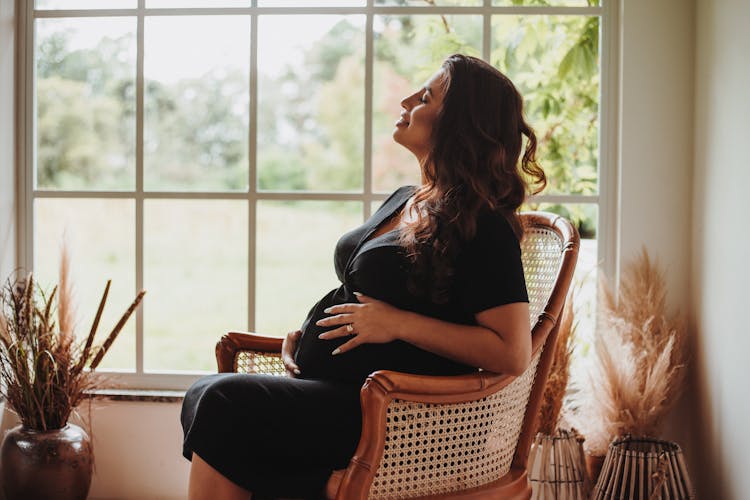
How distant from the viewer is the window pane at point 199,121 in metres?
9.67

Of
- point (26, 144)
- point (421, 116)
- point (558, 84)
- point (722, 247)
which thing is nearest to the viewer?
point (421, 116)

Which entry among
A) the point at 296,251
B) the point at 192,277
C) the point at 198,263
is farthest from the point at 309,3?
the point at 192,277

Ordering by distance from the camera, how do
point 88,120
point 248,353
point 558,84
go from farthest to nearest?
point 88,120, point 558,84, point 248,353

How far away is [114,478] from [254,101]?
1.52m

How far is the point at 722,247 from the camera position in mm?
2580

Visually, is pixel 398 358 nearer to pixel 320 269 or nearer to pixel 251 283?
pixel 251 283

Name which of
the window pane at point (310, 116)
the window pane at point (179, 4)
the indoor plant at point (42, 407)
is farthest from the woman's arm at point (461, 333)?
the window pane at point (310, 116)

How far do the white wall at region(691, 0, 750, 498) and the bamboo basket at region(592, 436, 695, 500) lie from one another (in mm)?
190

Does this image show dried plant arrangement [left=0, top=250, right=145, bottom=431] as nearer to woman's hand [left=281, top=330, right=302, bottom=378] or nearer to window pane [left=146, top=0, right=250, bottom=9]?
woman's hand [left=281, top=330, right=302, bottom=378]

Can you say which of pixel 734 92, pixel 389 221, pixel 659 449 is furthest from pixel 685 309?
pixel 389 221

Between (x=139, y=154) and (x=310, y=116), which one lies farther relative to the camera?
(x=310, y=116)

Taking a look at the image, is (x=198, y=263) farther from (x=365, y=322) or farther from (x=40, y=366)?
(x=365, y=322)

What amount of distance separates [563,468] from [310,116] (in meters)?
7.62

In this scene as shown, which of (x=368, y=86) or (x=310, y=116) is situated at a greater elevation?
(x=310, y=116)
